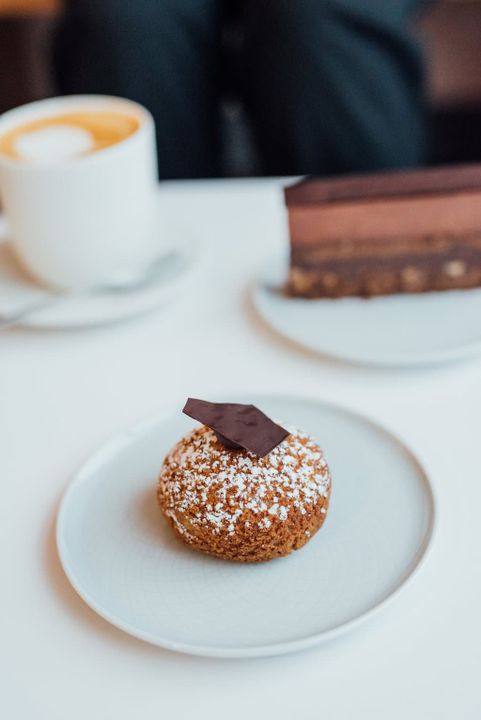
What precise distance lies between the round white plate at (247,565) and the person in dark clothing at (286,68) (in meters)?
0.89

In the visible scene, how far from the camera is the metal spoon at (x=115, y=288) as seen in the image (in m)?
0.94

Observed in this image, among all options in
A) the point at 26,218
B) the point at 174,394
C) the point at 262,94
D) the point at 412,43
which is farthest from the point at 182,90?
the point at 174,394

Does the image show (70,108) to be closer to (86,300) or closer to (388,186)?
(86,300)

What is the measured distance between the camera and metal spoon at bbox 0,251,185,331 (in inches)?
37.0

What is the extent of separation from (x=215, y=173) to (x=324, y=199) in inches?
34.0

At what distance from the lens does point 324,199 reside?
3.06 ft

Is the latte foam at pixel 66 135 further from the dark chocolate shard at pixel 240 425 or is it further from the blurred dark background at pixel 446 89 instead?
the blurred dark background at pixel 446 89

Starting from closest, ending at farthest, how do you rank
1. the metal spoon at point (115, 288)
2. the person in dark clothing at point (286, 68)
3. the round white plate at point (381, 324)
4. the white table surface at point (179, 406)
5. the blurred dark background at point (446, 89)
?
the white table surface at point (179, 406), the round white plate at point (381, 324), the metal spoon at point (115, 288), the person in dark clothing at point (286, 68), the blurred dark background at point (446, 89)

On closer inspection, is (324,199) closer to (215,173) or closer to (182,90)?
(182,90)

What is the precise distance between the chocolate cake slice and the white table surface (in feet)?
0.33

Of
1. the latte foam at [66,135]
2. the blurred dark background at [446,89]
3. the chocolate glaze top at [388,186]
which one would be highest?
the latte foam at [66,135]

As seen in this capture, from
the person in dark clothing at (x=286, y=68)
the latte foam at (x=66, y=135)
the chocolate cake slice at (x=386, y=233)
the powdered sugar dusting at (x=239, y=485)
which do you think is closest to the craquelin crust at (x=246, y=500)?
the powdered sugar dusting at (x=239, y=485)

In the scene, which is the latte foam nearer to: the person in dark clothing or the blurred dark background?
the person in dark clothing

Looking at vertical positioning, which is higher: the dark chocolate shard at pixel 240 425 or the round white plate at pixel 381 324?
the dark chocolate shard at pixel 240 425
